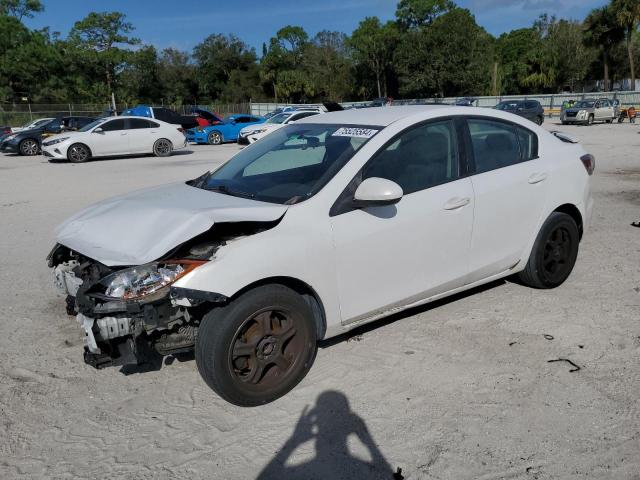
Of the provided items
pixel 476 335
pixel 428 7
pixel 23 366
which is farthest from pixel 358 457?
pixel 428 7

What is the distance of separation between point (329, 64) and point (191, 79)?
747 inches

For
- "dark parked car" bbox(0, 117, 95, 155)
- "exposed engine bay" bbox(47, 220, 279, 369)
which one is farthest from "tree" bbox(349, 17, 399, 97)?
"exposed engine bay" bbox(47, 220, 279, 369)

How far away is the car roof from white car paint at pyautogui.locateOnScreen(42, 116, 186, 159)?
640 inches

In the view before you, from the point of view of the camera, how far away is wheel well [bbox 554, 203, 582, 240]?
5111 millimetres

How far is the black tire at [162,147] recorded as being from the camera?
20547 mm

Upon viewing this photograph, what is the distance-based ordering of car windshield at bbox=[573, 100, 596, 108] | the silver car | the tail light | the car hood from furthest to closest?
car windshield at bbox=[573, 100, 596, 108] < the silver car < the tail light < the car hood

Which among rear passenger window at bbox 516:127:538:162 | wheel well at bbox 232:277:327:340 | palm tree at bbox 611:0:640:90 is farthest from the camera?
palm tree at bbox 611:0:640:90

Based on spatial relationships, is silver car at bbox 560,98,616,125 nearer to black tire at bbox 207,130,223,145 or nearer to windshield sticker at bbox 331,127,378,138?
black tire at bbox 207,130,223,145

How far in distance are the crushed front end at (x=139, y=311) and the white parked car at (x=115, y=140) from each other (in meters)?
17.1

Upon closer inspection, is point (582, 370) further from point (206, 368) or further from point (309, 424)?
point (206, 368)

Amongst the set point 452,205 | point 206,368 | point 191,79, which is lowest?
point 206,368

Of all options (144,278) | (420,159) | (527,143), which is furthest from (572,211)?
(144,278)

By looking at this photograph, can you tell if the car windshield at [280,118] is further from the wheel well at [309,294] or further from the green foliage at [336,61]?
the green foliage at [336,61]

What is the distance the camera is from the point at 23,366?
159 inches
